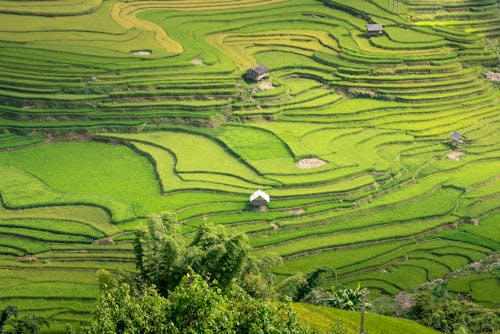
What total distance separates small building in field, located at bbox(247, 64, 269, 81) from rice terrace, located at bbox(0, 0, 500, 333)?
0.36 m

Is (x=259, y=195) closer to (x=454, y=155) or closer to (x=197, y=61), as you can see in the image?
(x=454, y=155)

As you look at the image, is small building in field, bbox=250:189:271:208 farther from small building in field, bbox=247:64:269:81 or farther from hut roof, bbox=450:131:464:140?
hut roof, bbox=450:131:464:140

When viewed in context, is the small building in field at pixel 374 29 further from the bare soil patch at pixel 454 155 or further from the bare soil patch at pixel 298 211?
the bare soil patch at pixel 298 211

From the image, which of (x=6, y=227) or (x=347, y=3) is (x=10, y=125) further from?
(x=347, y=3)

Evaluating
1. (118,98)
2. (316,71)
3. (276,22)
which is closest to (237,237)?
(118,98)

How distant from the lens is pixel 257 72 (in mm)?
52625

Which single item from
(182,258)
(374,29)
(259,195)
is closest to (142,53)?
(374,29)

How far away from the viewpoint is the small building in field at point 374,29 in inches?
2351

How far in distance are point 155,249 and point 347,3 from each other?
131 ft

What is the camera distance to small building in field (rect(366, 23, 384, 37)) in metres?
59.7

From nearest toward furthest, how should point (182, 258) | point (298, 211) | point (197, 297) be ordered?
point (197, 297), point (182, 258), point (298, 211)

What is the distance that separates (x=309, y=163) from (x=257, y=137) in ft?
13.9

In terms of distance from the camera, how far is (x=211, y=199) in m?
41.5

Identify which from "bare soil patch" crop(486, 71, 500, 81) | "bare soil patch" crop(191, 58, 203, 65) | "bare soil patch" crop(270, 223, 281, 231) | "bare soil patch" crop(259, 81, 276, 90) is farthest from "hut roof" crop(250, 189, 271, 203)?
"bare soil patch" crop(486, 71, 500, 81)
